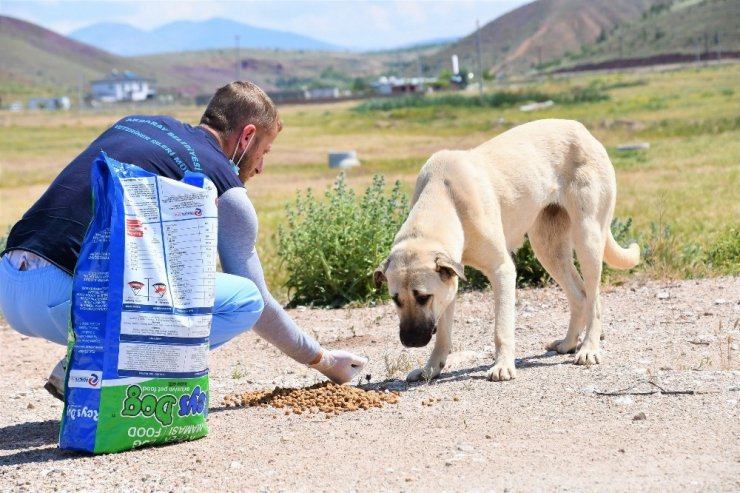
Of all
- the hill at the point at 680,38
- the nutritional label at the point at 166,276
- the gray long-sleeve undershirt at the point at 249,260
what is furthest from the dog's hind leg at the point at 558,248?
the hill at the point at 680,38

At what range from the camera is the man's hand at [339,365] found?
20.7 feet

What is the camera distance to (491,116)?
58.5 m

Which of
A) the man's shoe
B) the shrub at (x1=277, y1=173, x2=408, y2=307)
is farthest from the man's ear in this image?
the shrub at (x1=277, y1=173, x2=408, y2=307)

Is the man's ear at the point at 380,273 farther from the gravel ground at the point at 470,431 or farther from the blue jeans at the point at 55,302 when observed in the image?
the blue jeans at the point at 55,302

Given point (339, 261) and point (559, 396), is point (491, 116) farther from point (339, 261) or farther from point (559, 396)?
point (559, 396)

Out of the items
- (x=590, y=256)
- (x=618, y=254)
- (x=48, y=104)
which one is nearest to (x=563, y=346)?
(x=590, y=256)

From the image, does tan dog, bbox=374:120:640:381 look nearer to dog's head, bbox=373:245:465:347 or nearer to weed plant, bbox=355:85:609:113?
dog's head, bbox=373:245:465:347

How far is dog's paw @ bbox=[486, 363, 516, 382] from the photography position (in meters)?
6.53

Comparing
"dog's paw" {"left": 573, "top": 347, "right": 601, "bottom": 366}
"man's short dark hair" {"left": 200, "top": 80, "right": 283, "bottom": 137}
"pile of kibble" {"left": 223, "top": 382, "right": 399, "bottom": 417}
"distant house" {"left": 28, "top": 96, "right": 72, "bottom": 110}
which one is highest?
"man's short dark hair" {"left": 200, "top": 80, "right": 283, "bottom": 137}

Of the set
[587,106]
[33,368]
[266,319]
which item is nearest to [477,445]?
[266,319]

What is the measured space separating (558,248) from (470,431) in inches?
112

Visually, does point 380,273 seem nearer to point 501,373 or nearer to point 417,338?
point 417,338

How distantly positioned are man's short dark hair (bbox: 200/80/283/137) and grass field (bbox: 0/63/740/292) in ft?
17.8

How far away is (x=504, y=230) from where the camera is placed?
715 centimetres
